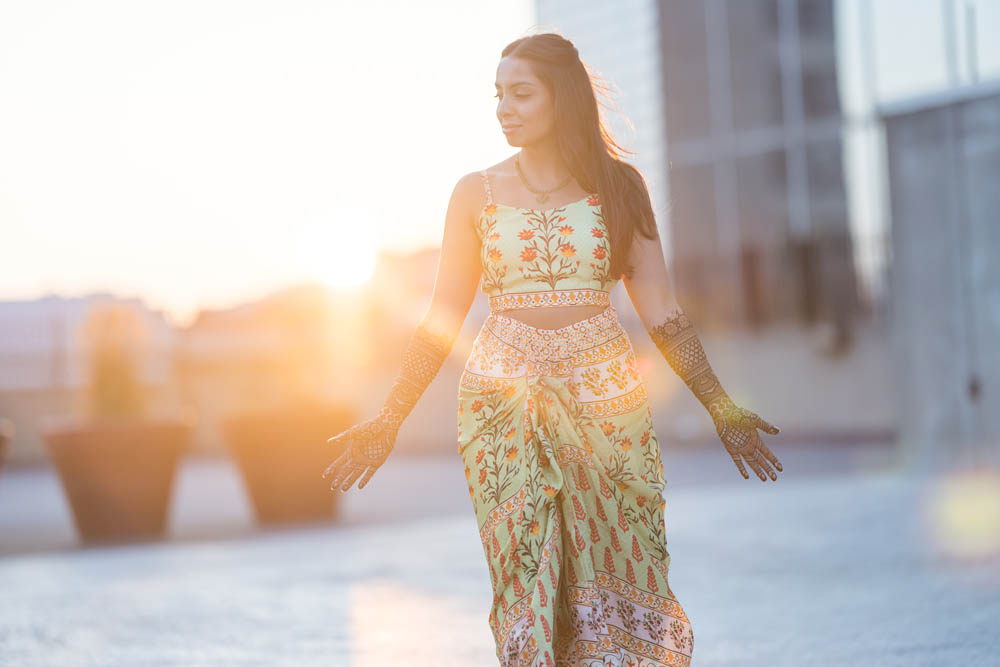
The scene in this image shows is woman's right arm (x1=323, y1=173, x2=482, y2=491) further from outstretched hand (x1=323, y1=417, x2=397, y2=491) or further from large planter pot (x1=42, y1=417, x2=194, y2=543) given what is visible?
large planter pot (x1=42, y1=417, x2=194, y2=543)

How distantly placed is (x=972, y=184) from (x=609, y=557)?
9011mm

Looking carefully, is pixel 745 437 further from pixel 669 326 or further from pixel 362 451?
pixel 362 451

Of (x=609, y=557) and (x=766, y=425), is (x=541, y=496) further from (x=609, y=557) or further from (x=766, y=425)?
(x=766, y=425)

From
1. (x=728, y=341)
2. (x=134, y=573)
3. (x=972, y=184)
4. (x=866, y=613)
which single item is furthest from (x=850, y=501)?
(x=728, y=341)

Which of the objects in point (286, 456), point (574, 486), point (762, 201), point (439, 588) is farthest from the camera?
point (762, 201)

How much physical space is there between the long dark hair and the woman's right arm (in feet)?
0.93

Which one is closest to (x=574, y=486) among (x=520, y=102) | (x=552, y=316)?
(x=552, y=316)

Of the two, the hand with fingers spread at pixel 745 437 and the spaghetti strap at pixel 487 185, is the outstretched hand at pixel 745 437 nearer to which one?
the hand with fingers spread at pixel 745 437

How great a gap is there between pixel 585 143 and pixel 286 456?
733 cm

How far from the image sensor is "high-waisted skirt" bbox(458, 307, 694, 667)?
304 centimetres

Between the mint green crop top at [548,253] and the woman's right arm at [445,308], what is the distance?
0.09m

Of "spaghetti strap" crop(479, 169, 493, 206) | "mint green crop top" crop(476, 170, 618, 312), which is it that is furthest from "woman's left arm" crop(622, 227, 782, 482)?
"spaghetti strap" crop(479, 169, 493, 206)

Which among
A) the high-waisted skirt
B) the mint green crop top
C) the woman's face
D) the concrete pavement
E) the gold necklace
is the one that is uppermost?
the woman's face

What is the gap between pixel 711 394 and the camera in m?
3.23
